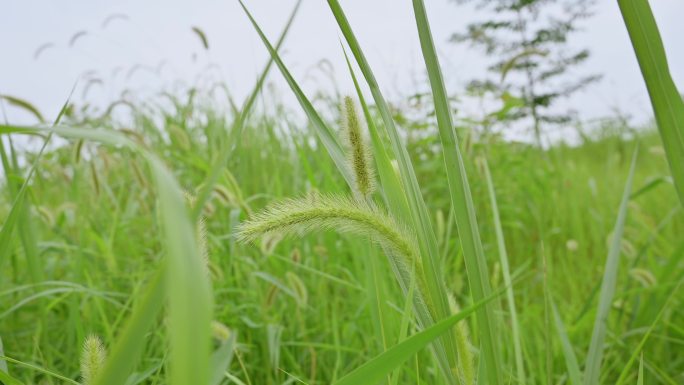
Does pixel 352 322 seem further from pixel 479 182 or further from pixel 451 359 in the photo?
pixel 479 182

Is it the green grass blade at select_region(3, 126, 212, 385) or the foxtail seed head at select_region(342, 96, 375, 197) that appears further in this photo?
Result: the foxtail seed head at select_region(342, 96, 375, 197)

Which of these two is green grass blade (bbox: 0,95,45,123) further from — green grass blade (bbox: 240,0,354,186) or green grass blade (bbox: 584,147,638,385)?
green grass blade (bbox: 584,147,638,385)

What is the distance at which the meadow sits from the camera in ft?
1.92

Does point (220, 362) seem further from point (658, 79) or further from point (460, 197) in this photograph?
point (658, 79)

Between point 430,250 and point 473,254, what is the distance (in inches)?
2.2

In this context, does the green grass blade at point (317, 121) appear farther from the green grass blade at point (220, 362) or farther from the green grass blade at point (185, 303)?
the green grass blade at point (185, 303)

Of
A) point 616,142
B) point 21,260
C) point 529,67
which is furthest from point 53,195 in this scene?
point 529,67

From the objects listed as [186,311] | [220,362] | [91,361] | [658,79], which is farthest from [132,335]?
[658,79]

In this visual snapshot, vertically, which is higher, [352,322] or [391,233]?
[391,233]

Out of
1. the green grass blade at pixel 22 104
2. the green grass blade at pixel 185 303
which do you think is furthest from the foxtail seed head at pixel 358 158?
the green grass blade at pixel 22 104

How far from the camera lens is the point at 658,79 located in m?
0.78

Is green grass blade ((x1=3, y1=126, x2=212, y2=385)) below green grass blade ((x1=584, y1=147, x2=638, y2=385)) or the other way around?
the other way around

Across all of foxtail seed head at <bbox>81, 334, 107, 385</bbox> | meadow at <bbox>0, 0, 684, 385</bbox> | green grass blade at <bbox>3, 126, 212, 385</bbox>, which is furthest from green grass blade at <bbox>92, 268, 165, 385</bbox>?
foxtail seed head at <bbox>81, 334, 107, 385</bbox>

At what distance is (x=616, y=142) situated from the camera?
8.43 meters
